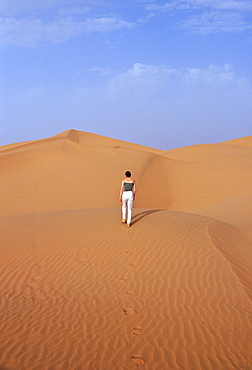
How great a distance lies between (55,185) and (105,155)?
9.24 meters

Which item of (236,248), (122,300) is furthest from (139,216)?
(122,300)

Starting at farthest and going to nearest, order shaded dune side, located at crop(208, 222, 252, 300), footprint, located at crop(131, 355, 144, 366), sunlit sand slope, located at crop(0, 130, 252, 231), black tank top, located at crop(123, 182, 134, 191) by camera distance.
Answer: sunlit sand slope, located at crop(0, 130, 252, 231)
black tank top, located at crop(123, 182, 134, 191)
shaded dune side, located at crop(208, 222, 252, 300)
footprint, located at crop(131, 355, 144, 366)

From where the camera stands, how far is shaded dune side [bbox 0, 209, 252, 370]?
4.62 m

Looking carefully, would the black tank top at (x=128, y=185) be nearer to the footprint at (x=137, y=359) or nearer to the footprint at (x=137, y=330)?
the footprint at (x=137, y=330)

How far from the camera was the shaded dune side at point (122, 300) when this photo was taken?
462 centimetres

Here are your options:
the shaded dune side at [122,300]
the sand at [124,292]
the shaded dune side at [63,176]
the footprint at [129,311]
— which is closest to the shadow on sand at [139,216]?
the sand at [124,292]

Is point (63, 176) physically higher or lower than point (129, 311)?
higher

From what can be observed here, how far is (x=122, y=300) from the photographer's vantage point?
624cm

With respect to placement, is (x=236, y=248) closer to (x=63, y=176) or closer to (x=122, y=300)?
(x=122, y=300)

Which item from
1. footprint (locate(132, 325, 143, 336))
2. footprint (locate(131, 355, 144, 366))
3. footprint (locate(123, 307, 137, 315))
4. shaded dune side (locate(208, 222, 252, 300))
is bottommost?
footprint (locate(131, 355, 144, 366))

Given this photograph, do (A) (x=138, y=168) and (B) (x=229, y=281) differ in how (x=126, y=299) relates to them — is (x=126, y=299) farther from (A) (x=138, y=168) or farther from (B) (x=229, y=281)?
(A) (x=138, y=168)

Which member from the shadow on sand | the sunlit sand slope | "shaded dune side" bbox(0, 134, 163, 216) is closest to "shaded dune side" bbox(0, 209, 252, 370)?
the shadow on sand

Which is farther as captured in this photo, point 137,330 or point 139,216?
point 139,216

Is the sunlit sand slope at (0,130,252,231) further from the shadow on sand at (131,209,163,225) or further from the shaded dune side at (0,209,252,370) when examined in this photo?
the shaded dune side at (0,209,252,370)
